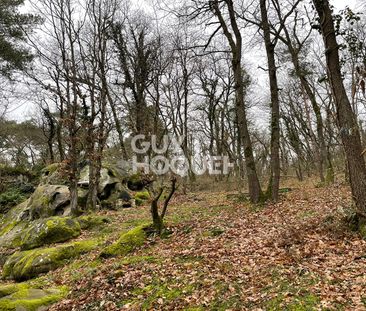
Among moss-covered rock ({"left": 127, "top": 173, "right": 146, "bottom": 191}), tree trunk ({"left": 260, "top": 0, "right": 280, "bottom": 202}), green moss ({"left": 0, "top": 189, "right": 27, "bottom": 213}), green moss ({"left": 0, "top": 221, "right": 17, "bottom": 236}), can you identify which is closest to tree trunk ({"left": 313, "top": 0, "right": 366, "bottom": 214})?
tree trunk ({"left": 260, "top": 0, "right": 280, "bottom": 202})

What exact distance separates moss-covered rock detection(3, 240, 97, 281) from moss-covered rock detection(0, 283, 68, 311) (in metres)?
2.00

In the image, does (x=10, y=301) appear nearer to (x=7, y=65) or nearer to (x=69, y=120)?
(x=69, y=120)

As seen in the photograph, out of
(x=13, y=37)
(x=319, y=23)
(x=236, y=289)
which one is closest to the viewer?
(x=236, y=289)

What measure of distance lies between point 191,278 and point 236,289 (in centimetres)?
99

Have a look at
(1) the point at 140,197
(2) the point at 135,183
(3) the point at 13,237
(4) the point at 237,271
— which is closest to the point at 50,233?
(3) the point at 13,237

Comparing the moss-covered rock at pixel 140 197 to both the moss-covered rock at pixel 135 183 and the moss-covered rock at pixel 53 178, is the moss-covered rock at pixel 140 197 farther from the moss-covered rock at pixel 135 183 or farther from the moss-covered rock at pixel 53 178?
the moss-covered rock at pixel 53 178

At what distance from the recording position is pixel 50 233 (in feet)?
37.3

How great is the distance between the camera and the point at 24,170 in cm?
2539

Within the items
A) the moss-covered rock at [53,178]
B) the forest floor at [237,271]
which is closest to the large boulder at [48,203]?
the moss-covered rock at [53,178]

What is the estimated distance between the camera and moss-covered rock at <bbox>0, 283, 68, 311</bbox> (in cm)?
585

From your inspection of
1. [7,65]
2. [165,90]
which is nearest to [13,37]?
[7,65]

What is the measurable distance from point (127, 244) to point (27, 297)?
290cm

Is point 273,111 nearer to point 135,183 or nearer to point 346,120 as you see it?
point 346,120

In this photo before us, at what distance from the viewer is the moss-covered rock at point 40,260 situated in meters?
8.77
